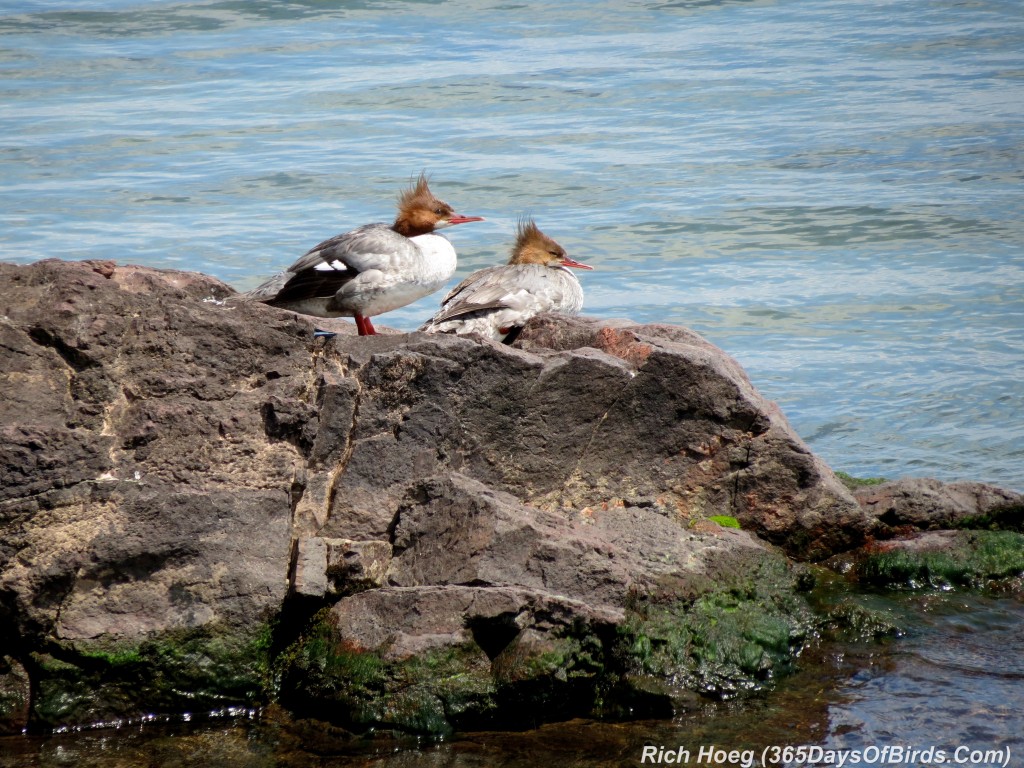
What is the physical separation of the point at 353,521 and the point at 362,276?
6.15ft

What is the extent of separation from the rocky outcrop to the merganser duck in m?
1.00

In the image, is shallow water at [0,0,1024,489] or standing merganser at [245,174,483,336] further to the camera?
shallow water at [0,0,1024,489]

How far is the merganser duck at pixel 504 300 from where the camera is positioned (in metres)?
5.82

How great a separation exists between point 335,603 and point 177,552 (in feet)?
1.69

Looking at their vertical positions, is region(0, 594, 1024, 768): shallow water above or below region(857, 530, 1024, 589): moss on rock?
below

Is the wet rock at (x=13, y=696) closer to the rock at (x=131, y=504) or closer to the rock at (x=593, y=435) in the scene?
the rock at (x=131, y=504)

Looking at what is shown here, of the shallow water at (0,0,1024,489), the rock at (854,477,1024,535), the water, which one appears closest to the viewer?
the rock at (854,477,1024,535)

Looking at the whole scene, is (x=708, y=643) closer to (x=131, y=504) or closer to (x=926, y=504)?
(x=926, y=504)

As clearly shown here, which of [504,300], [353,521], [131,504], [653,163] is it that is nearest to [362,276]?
[504,300]

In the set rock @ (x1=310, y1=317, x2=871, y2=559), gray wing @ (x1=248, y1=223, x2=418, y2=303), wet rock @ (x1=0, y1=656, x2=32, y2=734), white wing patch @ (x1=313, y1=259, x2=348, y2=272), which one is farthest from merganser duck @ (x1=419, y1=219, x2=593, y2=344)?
wet rock @ (x1=0, y1=656, x2=32, y2=734)

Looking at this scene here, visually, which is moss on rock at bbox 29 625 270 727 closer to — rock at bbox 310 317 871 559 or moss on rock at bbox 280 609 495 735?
moss on rock at bbox 280 609 495 735

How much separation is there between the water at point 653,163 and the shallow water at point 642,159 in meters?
0.04

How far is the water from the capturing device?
9.23 m

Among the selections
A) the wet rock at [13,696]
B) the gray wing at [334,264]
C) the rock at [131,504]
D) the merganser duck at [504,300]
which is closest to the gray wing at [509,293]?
the merganser duck at [504,300]
